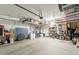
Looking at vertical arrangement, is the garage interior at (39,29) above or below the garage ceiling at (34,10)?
below

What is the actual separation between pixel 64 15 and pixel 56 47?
79 cm

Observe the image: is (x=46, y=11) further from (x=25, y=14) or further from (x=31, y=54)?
(x=31, y=54)

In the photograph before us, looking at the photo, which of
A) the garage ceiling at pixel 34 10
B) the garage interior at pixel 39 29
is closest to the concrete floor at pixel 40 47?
the garage interior at pixel 39 29

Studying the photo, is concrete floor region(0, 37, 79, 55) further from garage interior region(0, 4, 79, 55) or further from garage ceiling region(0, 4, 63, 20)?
garage ceiling region(0, 4, 63, 20)

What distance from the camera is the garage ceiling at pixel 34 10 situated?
2.34 meters

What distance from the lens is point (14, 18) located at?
7.93 feet

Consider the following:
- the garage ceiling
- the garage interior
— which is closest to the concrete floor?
the garage interior

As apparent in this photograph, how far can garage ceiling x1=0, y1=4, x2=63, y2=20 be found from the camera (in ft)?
7.66

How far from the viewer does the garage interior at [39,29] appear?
235cm

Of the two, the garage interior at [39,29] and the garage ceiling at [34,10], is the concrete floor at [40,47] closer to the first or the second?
the garage interior at [39,29]
